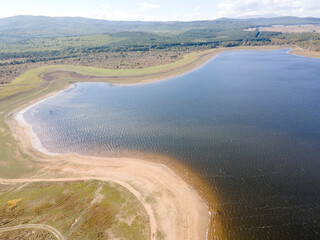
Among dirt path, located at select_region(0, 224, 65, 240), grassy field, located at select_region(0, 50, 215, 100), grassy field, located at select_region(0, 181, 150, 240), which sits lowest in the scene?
grassy field, located at select_region(0, 50, 215, 100)

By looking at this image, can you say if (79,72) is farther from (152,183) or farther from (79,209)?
(79,209)

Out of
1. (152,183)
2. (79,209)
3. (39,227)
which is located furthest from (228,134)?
(39,227)

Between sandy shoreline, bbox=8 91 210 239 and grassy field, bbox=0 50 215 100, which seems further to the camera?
grassy field, bbox=0 50 215 100

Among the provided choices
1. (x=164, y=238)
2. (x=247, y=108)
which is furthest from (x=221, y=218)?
(x=247, y=108)

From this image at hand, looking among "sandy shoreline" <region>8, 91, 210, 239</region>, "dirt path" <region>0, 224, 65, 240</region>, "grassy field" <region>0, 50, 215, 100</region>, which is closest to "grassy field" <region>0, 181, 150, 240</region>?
"dirt path" <region>0, 224, 65, 240</region>

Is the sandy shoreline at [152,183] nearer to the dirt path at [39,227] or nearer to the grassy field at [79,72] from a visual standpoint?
the dirt path at [39,227]

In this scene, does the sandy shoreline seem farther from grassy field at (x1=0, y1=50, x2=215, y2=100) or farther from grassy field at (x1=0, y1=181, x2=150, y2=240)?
grassy field at (x1=0, y1=50, x2=215, y2=100)

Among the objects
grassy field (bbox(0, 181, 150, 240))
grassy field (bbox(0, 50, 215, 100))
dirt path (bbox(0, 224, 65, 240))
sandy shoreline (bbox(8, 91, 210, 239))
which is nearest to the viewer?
dirt path (bbox(0, 224, 65, 240))
